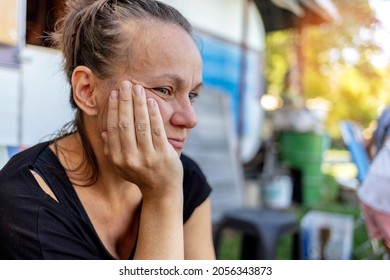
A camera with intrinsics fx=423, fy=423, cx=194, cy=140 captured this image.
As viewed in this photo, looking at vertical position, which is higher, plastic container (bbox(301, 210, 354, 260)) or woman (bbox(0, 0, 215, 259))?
woman (bbox(0, 0, 215, 259))

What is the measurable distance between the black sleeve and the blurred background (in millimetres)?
342

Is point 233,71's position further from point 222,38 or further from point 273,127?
point 273,127

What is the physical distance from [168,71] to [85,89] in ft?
0.62

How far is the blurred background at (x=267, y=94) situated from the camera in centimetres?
A: 121

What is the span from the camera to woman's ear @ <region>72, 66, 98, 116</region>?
92 cm

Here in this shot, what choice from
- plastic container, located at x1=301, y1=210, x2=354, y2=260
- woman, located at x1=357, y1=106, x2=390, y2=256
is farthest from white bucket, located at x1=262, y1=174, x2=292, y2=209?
woman, located at x1=357, y1=106, x2=390, y2=256

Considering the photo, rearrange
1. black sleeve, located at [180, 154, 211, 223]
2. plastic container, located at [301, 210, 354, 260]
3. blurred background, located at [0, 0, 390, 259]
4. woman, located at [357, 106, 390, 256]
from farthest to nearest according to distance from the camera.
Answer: plastic container, located at [301, 210, 354, 260] → woman, located at [357, 106, 390, 256] → blurred background, located at [0, 0, 390, 259] → black sleeve, located at [180, 154, 211, 223]

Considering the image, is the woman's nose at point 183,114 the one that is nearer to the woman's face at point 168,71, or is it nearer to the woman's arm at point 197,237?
the woman's face at point 168,71

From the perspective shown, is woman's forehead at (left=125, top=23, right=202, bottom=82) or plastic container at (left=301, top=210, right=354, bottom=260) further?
plastic container at (left=301, top=210, right=354, bottom=260)

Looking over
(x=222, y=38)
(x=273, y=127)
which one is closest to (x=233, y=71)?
(x=222, y=38)

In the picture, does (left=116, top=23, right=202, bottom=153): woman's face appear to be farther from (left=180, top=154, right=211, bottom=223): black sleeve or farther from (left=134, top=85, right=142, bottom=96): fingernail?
(left=180, top=154, right=211, bottom=223): black sleeve
